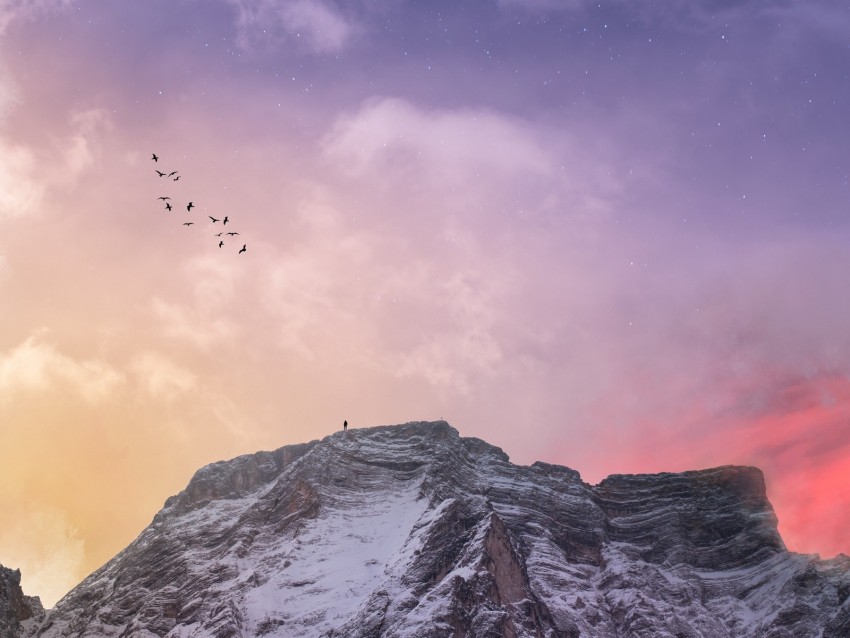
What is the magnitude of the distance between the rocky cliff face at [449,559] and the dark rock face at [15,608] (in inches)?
113

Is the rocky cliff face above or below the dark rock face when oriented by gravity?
above

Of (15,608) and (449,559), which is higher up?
(449,559)

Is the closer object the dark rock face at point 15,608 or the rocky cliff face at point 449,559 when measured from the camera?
the rocky cliff face at point 449,559

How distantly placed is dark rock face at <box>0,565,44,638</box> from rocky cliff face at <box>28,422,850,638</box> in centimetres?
288

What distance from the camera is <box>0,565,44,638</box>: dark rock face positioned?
155 m

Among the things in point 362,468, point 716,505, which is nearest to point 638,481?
point 716,505

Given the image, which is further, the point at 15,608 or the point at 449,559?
the point at 15,608

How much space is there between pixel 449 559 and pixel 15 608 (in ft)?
202

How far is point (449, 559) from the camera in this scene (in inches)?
5866

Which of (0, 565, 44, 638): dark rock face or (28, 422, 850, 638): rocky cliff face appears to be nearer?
(28, 422, 850, 638): rocky cliff face

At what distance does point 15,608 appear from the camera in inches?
6294

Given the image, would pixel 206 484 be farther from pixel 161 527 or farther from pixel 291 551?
pixel 291 551

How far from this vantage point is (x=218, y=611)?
495 ft

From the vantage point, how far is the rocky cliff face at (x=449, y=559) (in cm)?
14550
